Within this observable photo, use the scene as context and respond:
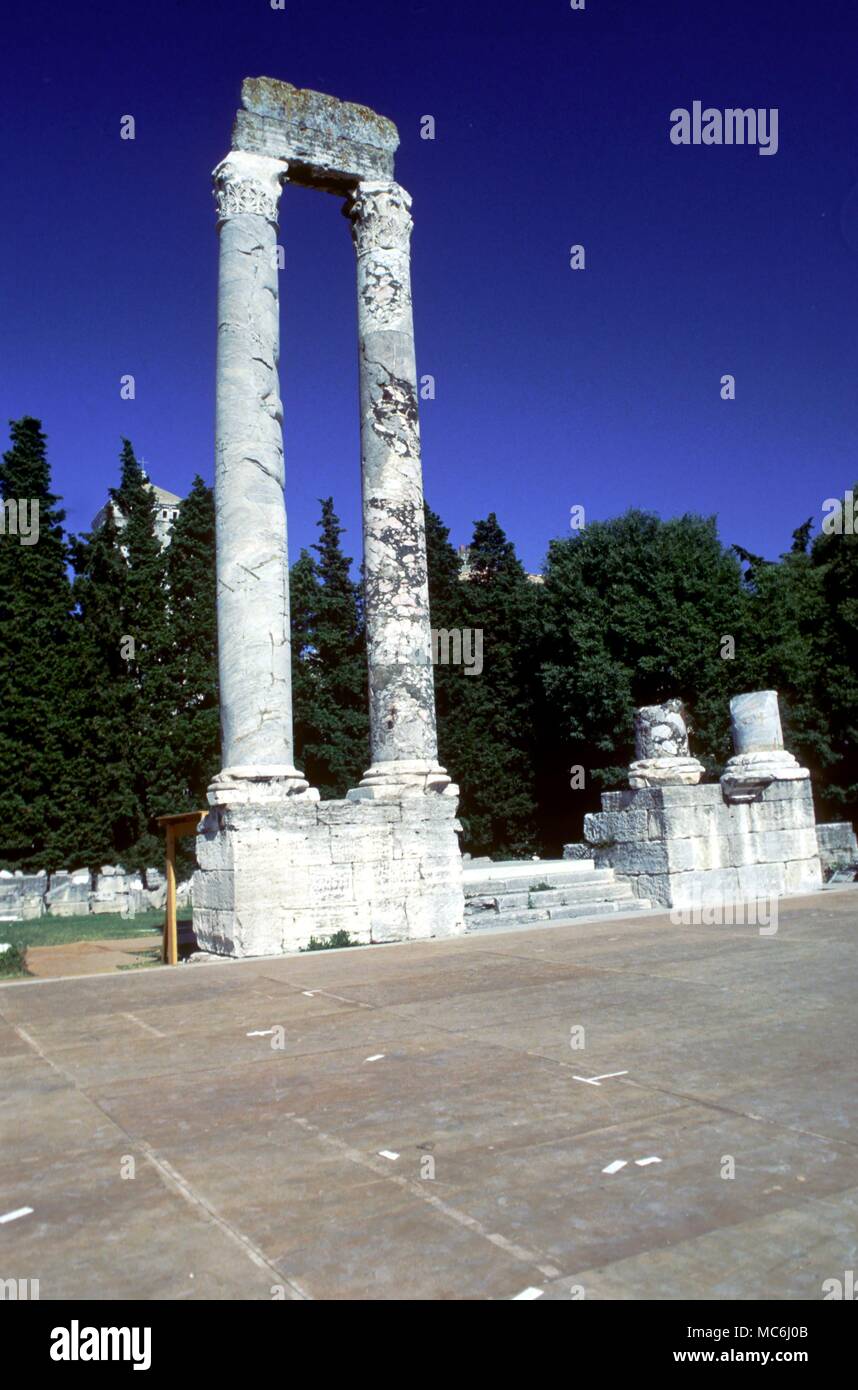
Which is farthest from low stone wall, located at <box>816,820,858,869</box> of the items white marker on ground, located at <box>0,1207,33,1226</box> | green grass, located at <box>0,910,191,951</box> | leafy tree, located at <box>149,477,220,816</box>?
leafy tree, located at <box>149,477,220,816</box>

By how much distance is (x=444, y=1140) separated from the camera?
4.04 m

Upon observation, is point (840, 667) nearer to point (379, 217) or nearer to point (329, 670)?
point (329, 670)

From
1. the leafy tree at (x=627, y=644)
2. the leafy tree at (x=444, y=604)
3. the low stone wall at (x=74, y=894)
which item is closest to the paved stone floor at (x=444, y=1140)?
the low stone wall at (x=74, y=894)

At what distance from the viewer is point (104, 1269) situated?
3.00 metres

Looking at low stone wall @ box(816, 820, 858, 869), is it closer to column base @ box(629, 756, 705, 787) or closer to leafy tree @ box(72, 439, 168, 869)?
column base @ box(629, 756, 705, 787)

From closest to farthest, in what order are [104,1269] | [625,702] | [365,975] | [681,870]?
[104,1269]
[365,975]
[681,870]
[625,702]

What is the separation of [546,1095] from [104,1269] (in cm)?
217

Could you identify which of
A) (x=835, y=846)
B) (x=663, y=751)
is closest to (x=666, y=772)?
(x=663, y=751)

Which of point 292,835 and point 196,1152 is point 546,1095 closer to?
point 196,1152

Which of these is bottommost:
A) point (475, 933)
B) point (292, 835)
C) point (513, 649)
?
point (475, 933)

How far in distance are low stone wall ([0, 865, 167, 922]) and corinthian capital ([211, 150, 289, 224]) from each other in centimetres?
1561

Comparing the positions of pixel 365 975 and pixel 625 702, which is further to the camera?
pixel 625 702

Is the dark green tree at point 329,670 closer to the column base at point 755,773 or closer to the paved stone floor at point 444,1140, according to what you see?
the column base at point 755,773

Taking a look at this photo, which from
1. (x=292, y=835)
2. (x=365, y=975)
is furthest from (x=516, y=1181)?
(x=292, y=835)
